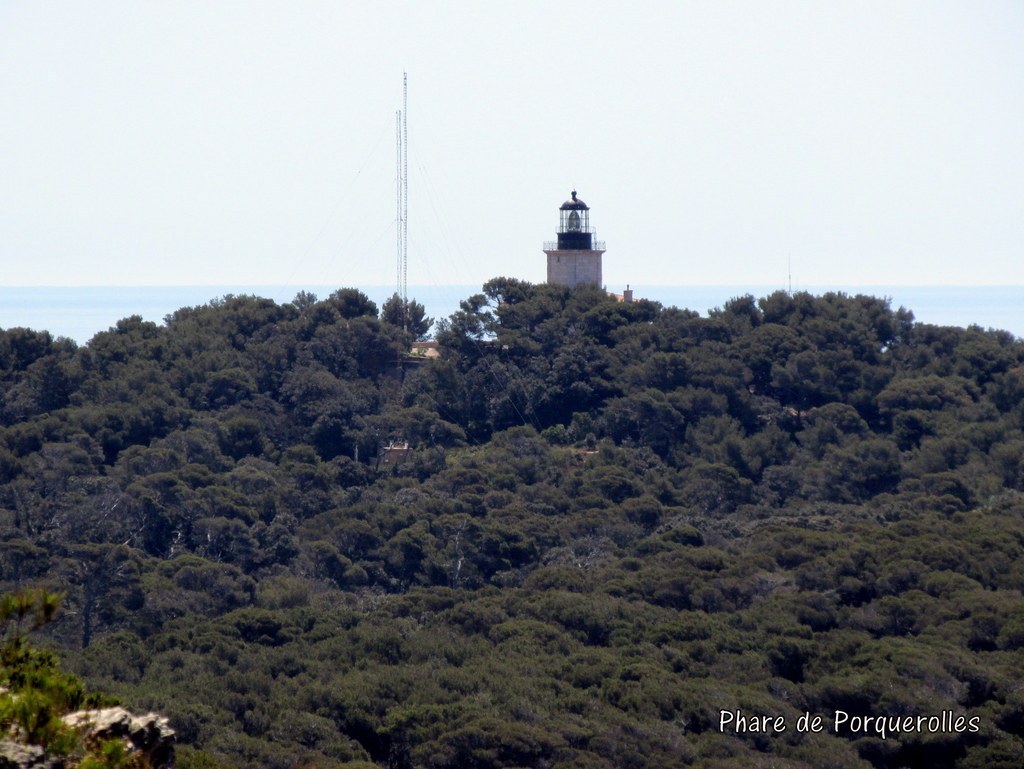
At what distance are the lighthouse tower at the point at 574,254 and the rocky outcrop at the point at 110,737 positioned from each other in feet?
102

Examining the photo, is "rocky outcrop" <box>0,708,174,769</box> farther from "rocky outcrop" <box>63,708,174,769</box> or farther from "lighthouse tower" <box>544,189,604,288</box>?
"lighthouse tower" <box>544,189,604,288</box>

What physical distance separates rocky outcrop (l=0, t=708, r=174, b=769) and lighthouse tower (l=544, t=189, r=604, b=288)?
102 ft

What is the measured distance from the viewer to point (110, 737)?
7883 millimetres

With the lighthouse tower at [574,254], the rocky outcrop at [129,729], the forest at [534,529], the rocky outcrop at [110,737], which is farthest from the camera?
the lighthouse tower at [574,254]

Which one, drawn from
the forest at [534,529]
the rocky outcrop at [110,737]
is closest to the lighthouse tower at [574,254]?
the forest at [534,529]

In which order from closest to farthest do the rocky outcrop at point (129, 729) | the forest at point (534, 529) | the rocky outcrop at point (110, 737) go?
1. the rocky outcrop at point (110, 737)
2. the rocky outcrop at point (129, 729)
3. the forest at point (534, 529)

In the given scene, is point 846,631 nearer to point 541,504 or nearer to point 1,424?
point 541,504

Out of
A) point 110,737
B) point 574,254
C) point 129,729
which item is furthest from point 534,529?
point 110,737

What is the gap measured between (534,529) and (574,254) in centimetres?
1346

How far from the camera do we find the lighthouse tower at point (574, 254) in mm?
39219

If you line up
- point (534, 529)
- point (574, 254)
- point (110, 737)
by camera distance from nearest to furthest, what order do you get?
point (110, 737) → point (534, 529) → point (574, 254)

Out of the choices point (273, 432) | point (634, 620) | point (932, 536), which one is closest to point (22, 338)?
point (273, 432)

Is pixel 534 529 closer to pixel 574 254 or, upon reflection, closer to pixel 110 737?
pixel 574 254

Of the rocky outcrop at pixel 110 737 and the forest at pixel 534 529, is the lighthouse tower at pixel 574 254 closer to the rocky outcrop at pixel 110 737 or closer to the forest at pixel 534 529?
the forest at pixel 534 529
